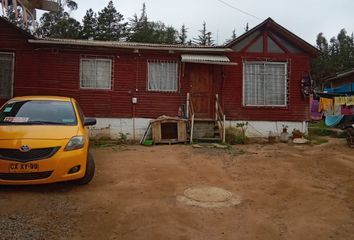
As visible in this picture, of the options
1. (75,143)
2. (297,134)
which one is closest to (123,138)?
(297,134)

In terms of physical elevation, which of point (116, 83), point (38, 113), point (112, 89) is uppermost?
point (116, 83)

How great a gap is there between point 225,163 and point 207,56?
532cm

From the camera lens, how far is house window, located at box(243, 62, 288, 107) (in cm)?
1456

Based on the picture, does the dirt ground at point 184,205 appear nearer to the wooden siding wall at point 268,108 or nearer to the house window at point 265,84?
the wooden siding wall at point 268,108

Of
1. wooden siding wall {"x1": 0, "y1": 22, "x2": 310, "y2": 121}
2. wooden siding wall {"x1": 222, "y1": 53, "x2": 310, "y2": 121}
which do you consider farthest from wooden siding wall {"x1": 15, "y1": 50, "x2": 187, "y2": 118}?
wooden siding wall {"x1": 222, "y1": 53, "x2": 310, "y2": 121}

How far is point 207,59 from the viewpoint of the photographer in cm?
1359

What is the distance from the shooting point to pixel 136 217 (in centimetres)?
551

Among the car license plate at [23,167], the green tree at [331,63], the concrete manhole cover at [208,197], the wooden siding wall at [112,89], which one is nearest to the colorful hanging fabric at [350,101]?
the wooden siding wall at [112,89]

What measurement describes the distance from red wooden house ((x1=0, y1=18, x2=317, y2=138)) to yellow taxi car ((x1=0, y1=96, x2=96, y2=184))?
256 inches

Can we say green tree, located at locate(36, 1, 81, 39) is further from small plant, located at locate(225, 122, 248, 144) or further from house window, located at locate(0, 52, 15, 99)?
small plant, located at locate(225, 122, 248, 144)

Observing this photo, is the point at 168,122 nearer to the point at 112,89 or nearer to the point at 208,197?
the point at 112,89

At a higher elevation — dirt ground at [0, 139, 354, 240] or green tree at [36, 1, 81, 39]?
green tree at [36, 1, 81, 39]

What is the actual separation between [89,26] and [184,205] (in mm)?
37457

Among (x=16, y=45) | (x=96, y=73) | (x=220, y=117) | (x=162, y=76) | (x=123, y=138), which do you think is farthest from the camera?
(x=162, y=76)
